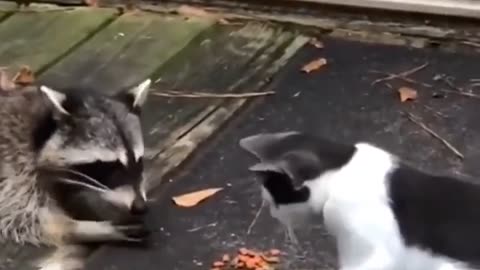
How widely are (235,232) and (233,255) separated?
Answer: 0.11 m

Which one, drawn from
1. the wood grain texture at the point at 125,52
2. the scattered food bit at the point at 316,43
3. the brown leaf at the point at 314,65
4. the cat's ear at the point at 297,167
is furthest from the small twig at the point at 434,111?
the cat's ear at the point at 297,167

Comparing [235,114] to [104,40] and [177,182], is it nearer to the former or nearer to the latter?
[177,182]

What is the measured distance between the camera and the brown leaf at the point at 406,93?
3.25 m

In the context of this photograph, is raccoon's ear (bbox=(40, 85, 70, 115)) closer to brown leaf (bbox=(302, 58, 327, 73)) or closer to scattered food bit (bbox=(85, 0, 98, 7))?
brown leaf (bbox=(302, 58, 327, 73))

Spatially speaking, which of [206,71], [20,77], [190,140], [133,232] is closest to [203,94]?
[206,71]

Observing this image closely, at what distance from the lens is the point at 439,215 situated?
2033 mm

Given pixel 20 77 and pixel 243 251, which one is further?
pixel 20 77

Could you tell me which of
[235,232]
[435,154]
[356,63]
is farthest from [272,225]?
[356,63]

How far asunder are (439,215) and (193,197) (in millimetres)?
890

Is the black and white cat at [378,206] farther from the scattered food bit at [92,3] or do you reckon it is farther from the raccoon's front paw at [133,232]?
the scattered food bit at [92,3]

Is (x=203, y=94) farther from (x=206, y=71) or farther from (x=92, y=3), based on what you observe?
(x=92, y=3)

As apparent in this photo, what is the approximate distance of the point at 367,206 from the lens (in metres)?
2.07

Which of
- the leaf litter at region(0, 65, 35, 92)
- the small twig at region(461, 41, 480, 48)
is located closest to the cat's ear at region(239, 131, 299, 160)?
the leaf litter at region(0, 65, 35, 92)

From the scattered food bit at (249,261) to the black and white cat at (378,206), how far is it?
426 mm
